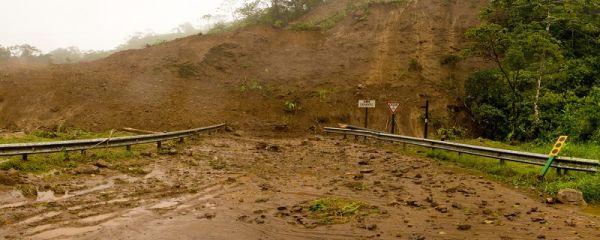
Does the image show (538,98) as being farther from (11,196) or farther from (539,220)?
(11,196)

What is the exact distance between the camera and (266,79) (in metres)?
31.5

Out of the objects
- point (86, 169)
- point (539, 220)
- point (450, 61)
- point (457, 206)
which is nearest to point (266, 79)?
point (450, 61)

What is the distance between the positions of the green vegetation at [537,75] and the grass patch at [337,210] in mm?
12705

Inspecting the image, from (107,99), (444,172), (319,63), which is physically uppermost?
(319,63)

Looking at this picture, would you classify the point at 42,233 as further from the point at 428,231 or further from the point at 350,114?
the point at 350,114

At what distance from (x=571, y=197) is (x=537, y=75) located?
13.0 m

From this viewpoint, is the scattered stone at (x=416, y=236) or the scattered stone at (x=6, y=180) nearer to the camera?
the scattered stone at (x=416, y=236)

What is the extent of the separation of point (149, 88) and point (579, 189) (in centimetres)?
2461

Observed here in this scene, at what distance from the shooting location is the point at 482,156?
1390 centimetres

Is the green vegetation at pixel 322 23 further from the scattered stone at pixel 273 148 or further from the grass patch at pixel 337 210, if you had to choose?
the grass patch at pixel 337 210

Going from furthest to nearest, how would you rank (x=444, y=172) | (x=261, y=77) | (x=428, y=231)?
(x=261, y=77) → (x=444, y=172) → (x=428, y=231)

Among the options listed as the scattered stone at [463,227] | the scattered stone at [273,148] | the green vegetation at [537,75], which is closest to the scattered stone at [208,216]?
the scattered stone at [463,227]

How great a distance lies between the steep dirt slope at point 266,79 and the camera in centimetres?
2603

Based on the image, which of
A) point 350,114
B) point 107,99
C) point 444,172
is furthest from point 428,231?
point 107,99
